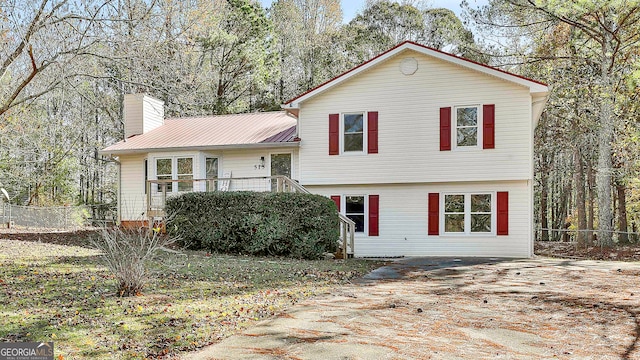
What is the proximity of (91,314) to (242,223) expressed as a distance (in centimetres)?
755

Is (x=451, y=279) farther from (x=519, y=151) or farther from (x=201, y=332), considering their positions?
(x=519, y=151)

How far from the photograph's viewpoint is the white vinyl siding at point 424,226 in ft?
49.1

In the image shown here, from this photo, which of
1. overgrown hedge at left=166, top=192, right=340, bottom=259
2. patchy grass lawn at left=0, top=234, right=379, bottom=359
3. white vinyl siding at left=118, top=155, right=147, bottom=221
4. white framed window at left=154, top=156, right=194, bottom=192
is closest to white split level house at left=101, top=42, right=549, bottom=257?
white framed window at left=154, top=156, right=194, bottom=192

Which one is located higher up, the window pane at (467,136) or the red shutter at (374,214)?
the window pane at (467,136)

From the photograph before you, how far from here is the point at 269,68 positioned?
2588 centimetres

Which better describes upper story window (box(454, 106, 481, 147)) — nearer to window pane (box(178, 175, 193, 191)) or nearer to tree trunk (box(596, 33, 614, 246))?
tree trunk (box(596, 33, 614, 246))

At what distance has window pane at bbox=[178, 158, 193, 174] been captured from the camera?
17.9 metres

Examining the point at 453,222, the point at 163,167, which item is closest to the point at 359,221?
the point at 453,222

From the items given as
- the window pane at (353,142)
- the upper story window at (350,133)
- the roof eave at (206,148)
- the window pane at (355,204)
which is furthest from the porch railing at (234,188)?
the window pane at (353,142)

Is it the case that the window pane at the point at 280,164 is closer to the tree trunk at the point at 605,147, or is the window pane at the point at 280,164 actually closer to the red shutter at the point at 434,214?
the red shutter at the point at 434,214

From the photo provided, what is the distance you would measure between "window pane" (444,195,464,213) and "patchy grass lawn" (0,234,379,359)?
19.3 feet

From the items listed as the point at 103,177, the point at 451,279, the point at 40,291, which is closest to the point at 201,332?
the point at 40,291

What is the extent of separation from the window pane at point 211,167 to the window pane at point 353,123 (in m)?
4.71

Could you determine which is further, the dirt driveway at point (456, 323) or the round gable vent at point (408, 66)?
the round gable vent at point (408, 66)
